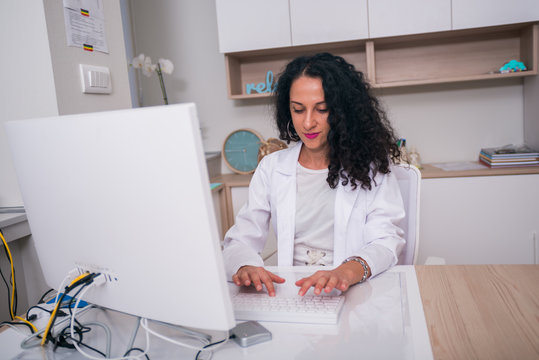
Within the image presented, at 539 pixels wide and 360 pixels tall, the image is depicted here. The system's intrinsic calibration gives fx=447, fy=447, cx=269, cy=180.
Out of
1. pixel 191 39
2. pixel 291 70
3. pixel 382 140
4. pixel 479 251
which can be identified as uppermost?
pixel 191 39

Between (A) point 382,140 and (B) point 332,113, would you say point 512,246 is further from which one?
(B) point 332,113

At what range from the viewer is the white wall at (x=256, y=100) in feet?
9.70

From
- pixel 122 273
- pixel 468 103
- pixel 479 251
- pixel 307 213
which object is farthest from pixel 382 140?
pixel 468 103

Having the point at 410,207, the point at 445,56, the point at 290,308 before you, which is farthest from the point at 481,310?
the point at 445,56

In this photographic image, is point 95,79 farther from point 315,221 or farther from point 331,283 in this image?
point 331,283

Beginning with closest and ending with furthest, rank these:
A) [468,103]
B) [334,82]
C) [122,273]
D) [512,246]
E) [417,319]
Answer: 1. [122,273]
2. [417,319]
3. [334,82]
4. [512,246]
5. [468,103]

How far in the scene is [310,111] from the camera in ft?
4.75

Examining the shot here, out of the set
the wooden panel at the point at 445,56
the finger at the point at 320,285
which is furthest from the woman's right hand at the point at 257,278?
the wooden panel at the point at 445,56

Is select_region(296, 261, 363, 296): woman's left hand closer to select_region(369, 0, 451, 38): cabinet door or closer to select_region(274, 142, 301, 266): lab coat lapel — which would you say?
select_region(274, 142, 301, 266): lab coat lapel

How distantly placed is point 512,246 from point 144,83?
2727 mm

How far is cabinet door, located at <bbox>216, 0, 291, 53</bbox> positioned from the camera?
276 cm

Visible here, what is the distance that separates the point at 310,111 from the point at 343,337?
815 mm

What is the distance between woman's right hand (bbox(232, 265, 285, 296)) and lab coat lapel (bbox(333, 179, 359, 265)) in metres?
0.43

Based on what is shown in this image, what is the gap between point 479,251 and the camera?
8.61 feet
